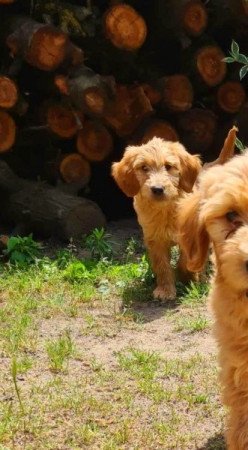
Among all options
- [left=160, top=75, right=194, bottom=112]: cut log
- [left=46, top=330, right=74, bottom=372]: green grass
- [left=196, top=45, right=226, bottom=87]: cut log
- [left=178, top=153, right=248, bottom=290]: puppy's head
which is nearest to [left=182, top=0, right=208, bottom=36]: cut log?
[left=196, top=45, right=226, bottom=87]: cut log

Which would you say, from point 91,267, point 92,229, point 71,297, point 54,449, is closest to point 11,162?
point 92,229

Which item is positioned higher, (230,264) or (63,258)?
(230,264)

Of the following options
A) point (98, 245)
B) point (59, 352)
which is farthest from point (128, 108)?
point (59, 352)

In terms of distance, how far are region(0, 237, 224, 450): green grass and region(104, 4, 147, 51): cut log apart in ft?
6.69

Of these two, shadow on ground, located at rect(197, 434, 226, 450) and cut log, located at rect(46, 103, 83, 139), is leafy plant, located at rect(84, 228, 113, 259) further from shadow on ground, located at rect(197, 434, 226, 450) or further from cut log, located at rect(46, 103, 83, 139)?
shadow on ground, located at rect(197, 434, 226, 450)

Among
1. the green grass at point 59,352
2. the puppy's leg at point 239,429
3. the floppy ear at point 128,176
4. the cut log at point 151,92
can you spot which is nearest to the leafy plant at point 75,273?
the floppy ear at point 128,176

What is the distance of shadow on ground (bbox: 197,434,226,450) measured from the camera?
11.3 feet

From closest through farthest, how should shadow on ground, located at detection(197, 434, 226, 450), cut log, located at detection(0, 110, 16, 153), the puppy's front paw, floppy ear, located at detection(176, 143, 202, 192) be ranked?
shadow on ground, located at detection(197, 434, 226, 450) < the puppy's front paw < floppy ear, located at detection(176, 143, 202, 192) < cut log, located at detection(0, 110, 16, 153)

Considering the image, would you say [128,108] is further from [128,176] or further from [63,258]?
[63,258]

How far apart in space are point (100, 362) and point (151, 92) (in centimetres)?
358

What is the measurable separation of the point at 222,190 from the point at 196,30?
456 cm

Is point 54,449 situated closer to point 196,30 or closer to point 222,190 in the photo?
point 222,190

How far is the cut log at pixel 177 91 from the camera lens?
7.26 metres

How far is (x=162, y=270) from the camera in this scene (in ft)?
18.8
